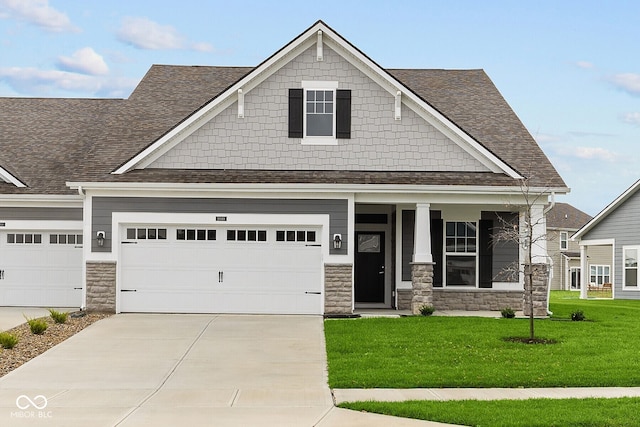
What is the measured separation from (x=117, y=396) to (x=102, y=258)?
9317 mm

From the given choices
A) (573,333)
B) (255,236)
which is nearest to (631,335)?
(573,333)

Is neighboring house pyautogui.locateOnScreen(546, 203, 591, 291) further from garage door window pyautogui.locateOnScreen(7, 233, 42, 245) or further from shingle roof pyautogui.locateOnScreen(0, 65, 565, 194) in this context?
garage door window pyautogui.locateOnScreen(7, 233, 42, 245)

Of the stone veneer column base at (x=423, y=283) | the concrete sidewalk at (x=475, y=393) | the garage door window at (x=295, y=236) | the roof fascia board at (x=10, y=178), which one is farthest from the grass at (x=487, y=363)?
the roof fascia board at (x=10, y=178)

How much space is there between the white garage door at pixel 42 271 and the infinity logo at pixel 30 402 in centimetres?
1140

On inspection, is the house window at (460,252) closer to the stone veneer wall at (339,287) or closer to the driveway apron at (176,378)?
the stone veneer wall at (339,287)

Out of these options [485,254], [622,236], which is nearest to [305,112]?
[485,254]

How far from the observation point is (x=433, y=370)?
42.1 feet

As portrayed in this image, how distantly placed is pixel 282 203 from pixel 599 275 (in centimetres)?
3774

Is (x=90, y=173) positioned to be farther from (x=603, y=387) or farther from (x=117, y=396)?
(x=603, y=387)

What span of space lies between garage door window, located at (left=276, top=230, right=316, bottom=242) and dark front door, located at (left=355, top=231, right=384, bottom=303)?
10.8ft

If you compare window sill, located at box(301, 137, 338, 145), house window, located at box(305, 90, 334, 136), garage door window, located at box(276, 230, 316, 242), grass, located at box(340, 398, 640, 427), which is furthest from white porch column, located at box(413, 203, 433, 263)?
grass, located at box(340, 398, 640, 427)

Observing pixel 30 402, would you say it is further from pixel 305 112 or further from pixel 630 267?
pixel 630 267

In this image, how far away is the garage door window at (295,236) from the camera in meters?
20.3

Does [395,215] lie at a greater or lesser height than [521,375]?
greater
